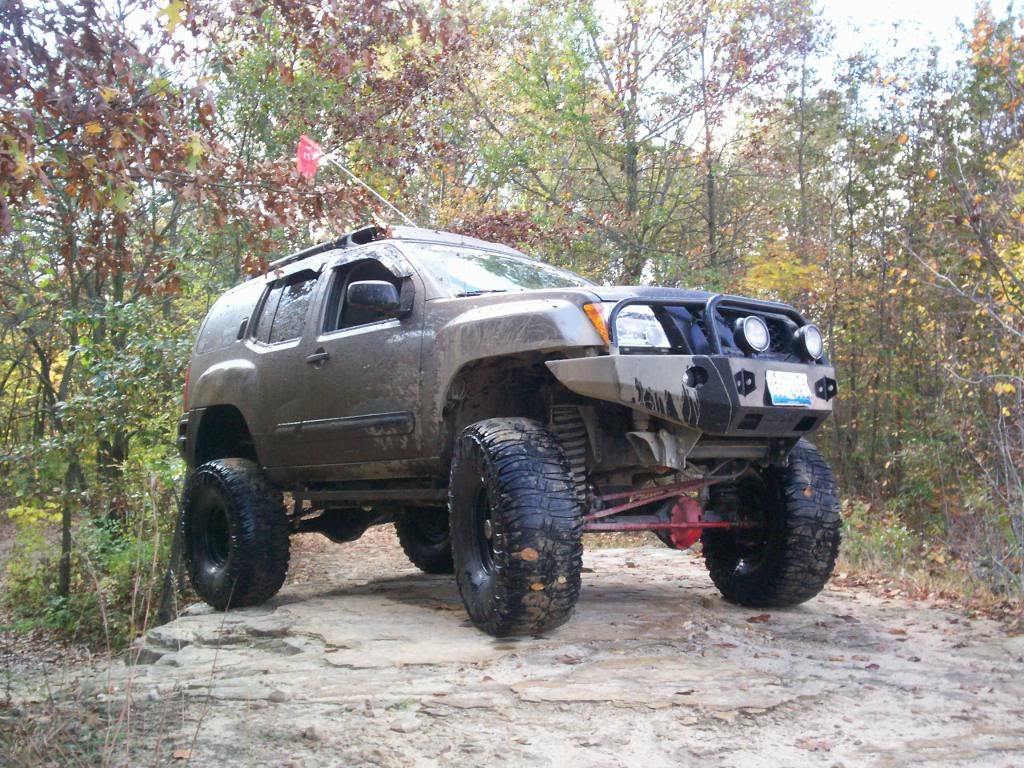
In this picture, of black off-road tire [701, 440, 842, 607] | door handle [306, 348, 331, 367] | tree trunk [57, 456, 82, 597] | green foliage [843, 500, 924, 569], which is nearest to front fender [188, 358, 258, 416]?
door handle [306, 348, 331, 367]

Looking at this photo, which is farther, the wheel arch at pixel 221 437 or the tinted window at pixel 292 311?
the wheel arch at pixel 221 437

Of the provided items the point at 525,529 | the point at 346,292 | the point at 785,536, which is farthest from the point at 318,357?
the point at 785,536

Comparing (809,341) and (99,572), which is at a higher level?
(809,341)

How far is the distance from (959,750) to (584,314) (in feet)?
7.19

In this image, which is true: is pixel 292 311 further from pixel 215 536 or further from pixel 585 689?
pixel 585 689

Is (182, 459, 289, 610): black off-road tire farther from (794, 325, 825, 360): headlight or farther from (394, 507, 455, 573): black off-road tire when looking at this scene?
(794, 325, 825, 360): headlight

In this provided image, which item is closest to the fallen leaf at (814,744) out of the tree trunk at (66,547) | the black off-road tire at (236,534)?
the black off-road tire at (236,534)

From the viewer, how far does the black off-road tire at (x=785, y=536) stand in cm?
499

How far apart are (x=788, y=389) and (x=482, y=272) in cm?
183

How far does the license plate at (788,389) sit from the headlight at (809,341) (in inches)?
7.6

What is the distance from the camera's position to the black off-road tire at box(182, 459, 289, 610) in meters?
5.97

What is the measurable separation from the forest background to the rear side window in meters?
1.63

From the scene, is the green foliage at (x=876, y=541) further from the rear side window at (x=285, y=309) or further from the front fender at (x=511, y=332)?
the rear side window at (x=285, y=309)

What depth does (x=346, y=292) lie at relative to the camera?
572 centimetres
